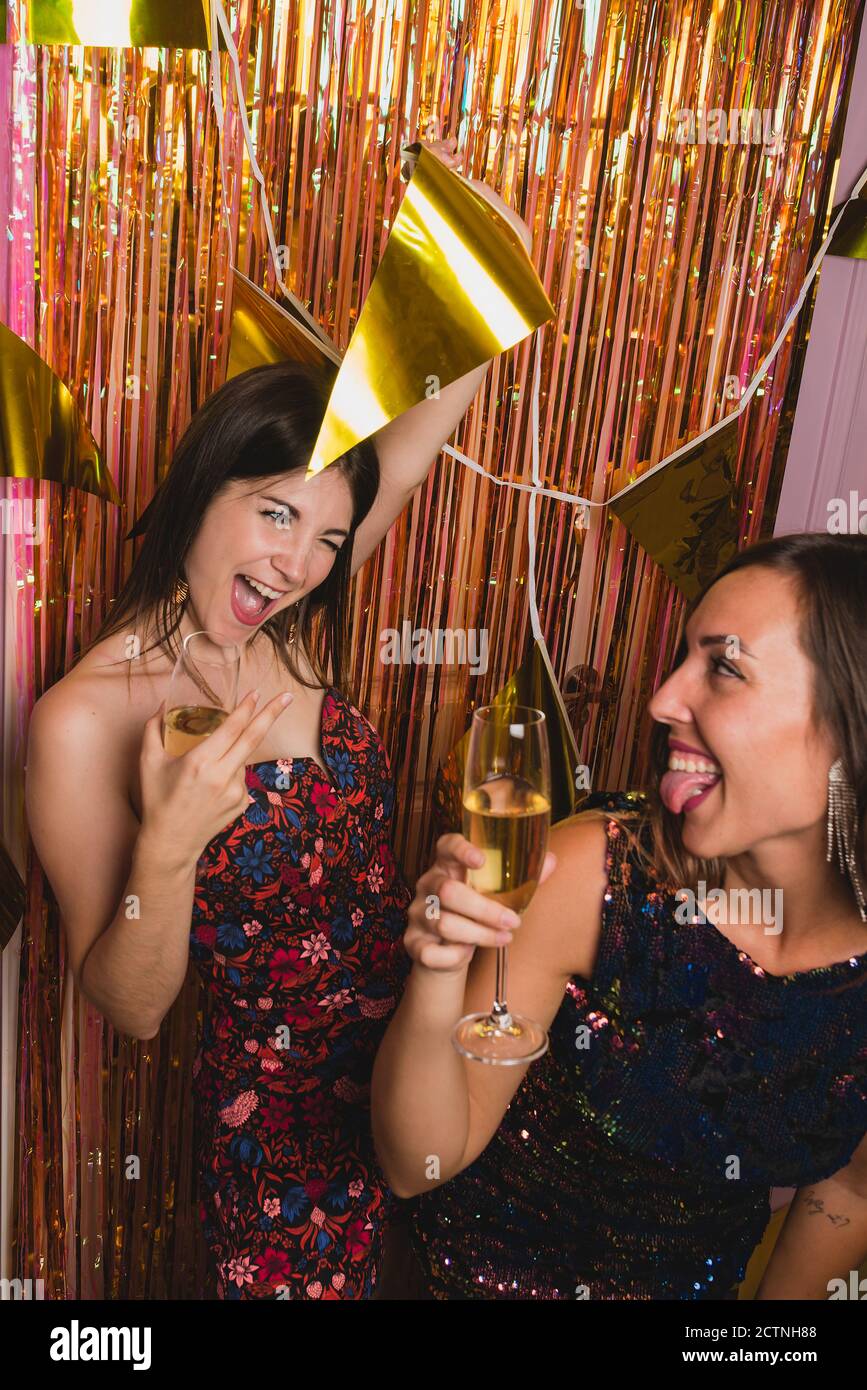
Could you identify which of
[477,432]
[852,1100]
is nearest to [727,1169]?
[852,1100]

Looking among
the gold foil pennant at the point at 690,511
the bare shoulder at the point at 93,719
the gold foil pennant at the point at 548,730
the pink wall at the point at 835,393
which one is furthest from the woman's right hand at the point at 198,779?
the pink wall at the point at 835,393

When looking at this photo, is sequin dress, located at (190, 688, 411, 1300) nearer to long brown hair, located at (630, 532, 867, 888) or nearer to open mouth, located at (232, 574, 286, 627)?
open mouth, located at (232, 574, 286, 627)

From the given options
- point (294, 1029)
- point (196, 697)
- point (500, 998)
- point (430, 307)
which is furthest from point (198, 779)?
point (430, 307)

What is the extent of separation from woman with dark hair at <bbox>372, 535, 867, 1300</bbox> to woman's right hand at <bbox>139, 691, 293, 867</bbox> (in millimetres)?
286

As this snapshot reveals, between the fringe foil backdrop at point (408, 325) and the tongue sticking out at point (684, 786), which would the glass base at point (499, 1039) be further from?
the fringe foil backdrop at point (408, 325)

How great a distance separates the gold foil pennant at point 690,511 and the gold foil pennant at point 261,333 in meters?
0.57

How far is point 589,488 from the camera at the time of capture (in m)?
1.93

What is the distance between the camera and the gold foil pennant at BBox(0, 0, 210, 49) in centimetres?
145

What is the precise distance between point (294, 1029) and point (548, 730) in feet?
2.18

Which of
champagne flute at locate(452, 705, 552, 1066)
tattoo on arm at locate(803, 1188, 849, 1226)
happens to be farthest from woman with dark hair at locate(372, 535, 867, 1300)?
champagne flute at locate(452, 705, 552, 1066)

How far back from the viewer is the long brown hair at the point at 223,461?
1.40 meters

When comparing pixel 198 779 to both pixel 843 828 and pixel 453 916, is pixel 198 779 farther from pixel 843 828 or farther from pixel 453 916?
pixel 843 828

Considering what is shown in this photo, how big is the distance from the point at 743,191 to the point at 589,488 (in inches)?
19.2

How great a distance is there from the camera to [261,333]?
1.60 meters
